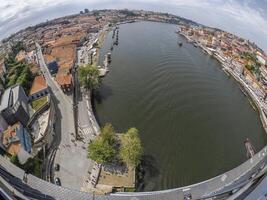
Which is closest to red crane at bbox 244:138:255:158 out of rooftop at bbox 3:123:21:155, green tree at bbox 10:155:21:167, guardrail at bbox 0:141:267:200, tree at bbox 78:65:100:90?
guardrail at bbox 0:141:267:200

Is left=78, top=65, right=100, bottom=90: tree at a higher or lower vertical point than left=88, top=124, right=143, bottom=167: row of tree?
higher

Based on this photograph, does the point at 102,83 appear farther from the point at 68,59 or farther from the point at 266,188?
the point at 266,188

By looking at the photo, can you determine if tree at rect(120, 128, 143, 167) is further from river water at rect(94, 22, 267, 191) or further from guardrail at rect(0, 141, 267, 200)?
guardrail at rect(0, 141, 267, 200)

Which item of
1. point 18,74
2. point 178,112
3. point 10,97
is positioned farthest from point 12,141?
point 178,112

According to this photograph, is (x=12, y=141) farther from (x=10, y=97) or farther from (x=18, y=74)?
(x=18, y=74)

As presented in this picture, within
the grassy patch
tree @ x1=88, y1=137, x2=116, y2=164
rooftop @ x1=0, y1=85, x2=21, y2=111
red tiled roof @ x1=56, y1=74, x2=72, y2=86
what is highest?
red tiled roof @ x1=56, y1=74, x2=72, y2=86

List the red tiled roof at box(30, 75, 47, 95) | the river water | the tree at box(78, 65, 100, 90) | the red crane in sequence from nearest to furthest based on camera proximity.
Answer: the river water, the red crane, the red tiled roof at box(30, 75, 47, 95), the tree at box(78, 65, 100, 90)
